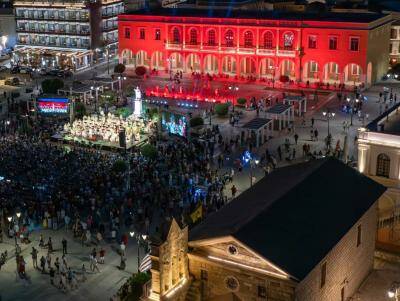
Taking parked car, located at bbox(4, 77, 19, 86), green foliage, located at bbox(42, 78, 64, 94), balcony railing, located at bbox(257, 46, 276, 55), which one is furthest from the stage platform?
balcony railing, located at bbox(257, 46, 276, 55)

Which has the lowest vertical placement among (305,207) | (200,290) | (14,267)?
(14,267)

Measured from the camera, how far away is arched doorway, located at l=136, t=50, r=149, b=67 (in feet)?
290

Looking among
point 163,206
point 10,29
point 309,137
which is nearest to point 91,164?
point 163,206

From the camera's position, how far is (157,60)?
8788 cm

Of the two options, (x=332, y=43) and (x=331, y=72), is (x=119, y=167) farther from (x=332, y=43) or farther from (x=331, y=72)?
(x=331, y=72)

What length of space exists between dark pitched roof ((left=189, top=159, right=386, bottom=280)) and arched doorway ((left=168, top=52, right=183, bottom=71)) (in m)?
54.7

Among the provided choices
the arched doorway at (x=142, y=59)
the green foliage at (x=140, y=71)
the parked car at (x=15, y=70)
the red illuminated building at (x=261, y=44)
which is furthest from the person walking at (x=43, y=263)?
the parked car at (x=15, y=70)

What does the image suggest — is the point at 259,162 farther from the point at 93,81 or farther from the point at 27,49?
the point at 27,49

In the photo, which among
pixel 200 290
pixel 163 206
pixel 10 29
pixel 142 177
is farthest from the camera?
pixel 10 29

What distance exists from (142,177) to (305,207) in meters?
19.4

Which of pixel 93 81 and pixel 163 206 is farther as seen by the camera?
pixel 93 81

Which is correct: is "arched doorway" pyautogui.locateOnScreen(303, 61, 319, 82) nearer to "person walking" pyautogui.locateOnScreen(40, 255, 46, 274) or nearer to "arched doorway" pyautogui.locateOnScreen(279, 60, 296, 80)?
"arched doorway" pyautogui.locateOnScreen(279, 60, 296, 80)

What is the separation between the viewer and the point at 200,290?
26.7 meters

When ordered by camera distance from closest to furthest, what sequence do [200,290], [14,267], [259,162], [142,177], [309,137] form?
[200,290]
[14,267]
[142,177]
[259,162]
[309,137]
